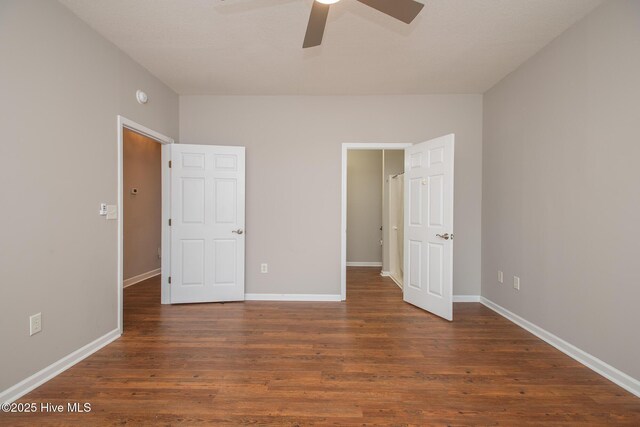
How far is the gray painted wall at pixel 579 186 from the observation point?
77.6 inches

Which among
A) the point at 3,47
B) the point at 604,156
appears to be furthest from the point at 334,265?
the point at 3,47

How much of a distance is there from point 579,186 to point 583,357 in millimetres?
1358

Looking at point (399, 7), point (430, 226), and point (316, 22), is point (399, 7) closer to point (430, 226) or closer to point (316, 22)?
point (316, 22)

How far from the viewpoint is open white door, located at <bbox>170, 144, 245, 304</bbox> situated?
12.0 feet

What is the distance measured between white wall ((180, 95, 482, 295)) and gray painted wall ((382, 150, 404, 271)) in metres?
1.84

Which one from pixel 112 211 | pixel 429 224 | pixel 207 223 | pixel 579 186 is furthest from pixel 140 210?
pixel 579 186

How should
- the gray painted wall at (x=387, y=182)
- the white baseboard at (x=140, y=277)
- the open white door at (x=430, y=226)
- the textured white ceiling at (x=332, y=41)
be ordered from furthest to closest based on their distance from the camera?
the gray painted wall at (x=387, y=182)
the white baseboard at (x=140, y=277)
the open white door at (x=430, y=226)
the textured white ceiling at (x=332, y=41)

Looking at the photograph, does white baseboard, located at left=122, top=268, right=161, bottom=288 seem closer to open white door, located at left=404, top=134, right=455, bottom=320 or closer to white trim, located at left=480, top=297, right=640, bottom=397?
open white door, located at left=404, top=134, right=455, bottom=320

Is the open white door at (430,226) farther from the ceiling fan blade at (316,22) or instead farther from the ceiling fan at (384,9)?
the ceiling fan blade at (316,22)

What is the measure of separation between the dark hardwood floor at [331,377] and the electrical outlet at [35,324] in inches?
14.9

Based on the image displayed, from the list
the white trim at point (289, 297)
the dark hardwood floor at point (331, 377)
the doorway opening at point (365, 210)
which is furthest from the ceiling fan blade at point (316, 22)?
the doorway opening at point (365, 210)

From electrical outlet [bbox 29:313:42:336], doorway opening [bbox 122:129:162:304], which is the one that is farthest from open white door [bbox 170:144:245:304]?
electrical outlet [bbox 29:313:42:336]

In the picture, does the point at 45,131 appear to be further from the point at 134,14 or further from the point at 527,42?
the point at 527,42

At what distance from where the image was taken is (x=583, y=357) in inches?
89.8
